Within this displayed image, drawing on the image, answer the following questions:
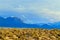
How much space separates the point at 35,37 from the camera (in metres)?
26.0

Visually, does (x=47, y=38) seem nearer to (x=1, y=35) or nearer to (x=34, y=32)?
(x=34, y=32)

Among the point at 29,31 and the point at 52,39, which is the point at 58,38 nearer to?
the point at 52,39

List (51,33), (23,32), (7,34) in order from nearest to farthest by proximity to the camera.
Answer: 1. (7,34)
2. (23,32)
3. (51,33)

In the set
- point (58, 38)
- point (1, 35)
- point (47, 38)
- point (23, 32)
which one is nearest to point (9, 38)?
point (1, 35)

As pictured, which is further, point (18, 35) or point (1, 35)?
point (18, 35)

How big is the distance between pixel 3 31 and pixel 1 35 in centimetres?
128

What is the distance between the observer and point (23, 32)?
26438 millimetres

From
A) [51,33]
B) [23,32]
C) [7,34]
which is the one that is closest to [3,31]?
[7,34]

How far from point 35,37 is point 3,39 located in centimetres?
422

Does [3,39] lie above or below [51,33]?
below

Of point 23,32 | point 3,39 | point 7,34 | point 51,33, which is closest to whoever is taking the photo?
point 3,39

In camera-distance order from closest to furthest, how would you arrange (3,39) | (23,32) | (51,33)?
(3,39), (23,32), (51,33)

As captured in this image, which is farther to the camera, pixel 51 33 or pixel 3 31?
pixel 51 33

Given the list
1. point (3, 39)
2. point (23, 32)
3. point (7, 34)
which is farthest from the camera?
point (23, 32)
